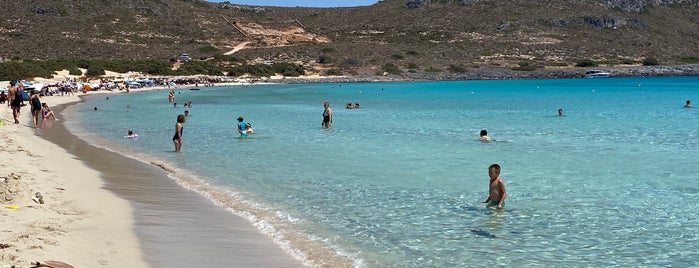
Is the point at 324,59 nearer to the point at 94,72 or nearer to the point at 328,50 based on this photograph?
the point at 328,50

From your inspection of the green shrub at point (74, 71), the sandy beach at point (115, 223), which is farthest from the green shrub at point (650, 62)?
the sandy beach at point (115, 223)

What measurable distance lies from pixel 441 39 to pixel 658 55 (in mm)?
32344

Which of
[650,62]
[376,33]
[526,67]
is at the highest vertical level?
[376,33]

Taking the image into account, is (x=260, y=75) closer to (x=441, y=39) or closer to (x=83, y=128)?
(x=441, y=39)

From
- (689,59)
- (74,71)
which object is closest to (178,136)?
(74,71)

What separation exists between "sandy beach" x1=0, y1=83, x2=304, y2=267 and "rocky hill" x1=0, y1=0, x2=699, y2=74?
7131cm

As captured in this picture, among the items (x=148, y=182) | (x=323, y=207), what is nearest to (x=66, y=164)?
(x=148, y=182)

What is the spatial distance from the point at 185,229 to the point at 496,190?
464 cm

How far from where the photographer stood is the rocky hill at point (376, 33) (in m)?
90.4

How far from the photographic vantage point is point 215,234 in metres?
8.59

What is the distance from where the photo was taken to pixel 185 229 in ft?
28.8

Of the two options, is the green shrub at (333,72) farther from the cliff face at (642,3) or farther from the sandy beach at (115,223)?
the sandy beach at (115,223)

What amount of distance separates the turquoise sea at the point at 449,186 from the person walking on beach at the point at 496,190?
0.62 feet

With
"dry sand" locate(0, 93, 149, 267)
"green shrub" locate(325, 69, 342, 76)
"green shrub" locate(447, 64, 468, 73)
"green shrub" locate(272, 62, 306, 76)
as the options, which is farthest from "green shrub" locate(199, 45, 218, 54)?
"dry sand" locate(0, 93, 149, 267)
